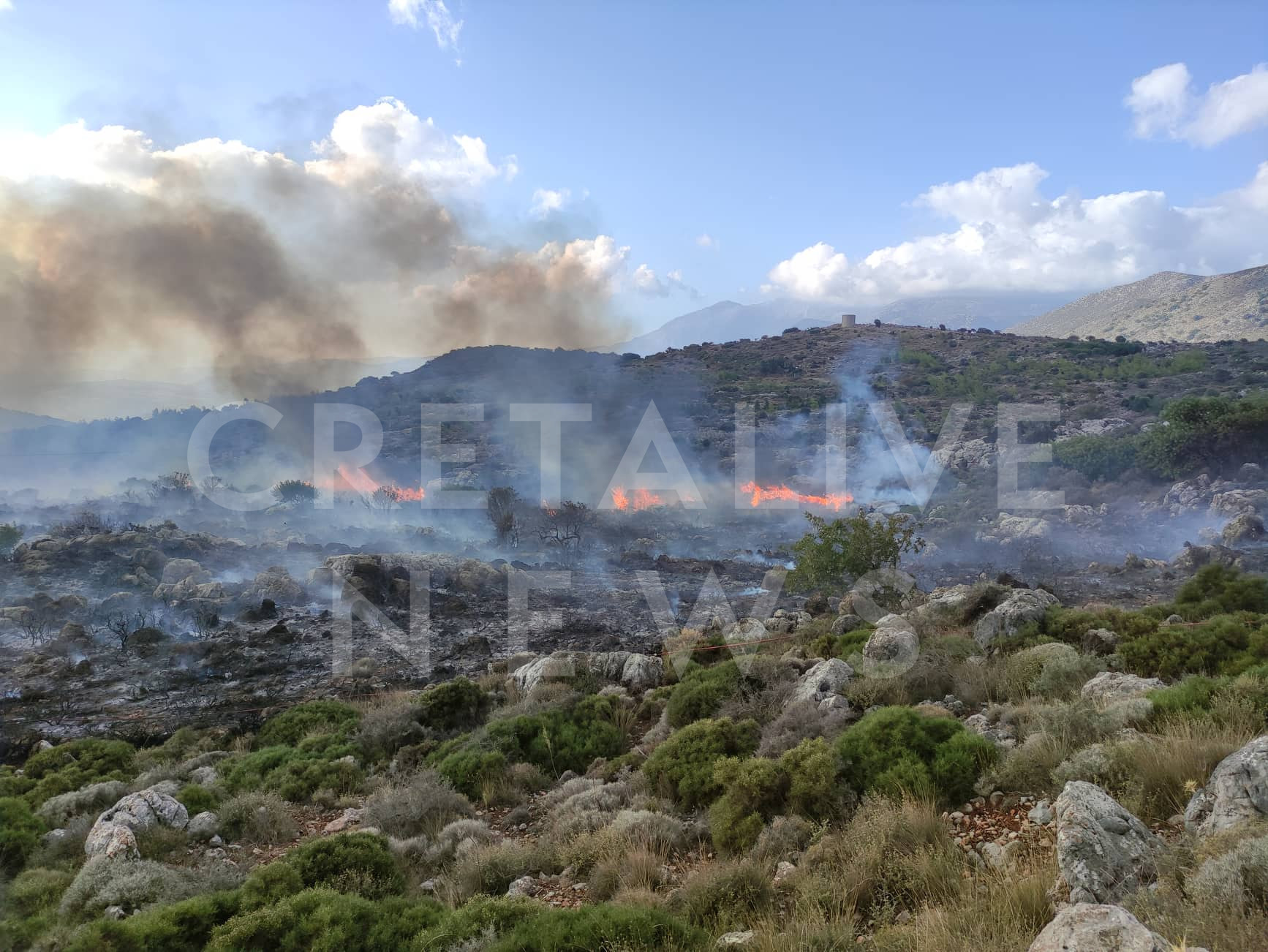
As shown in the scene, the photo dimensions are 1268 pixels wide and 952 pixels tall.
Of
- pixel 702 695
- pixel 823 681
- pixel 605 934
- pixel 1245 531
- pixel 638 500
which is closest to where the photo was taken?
pixel 605 934

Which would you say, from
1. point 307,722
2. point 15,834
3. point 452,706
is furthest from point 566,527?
point 15,834

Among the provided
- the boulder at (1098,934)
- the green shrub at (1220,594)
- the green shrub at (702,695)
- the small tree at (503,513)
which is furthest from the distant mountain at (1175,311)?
the boulder at (1098,934)

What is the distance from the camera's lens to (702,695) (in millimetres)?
12297

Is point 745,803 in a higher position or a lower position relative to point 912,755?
lower

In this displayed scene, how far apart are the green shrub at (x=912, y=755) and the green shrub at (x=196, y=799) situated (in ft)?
31.1

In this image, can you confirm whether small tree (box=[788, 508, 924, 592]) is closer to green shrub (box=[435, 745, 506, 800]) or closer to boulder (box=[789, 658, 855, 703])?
boulder (box=[789, 658, 855, 703])

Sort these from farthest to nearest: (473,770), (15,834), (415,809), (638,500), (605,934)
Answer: (638,500) → (473,770) → (415,809) → (15,834) → (605,934)

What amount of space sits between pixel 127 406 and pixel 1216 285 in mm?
140887

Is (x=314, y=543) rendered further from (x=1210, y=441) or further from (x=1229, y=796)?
(x=1210, y=441)

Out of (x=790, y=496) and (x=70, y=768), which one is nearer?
(x=70, y=768)

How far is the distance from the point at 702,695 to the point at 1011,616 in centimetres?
630

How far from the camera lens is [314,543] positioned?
117 feet

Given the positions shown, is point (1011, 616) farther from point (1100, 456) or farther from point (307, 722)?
point (1100, 456)

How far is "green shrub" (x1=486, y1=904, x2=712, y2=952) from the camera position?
504cm
